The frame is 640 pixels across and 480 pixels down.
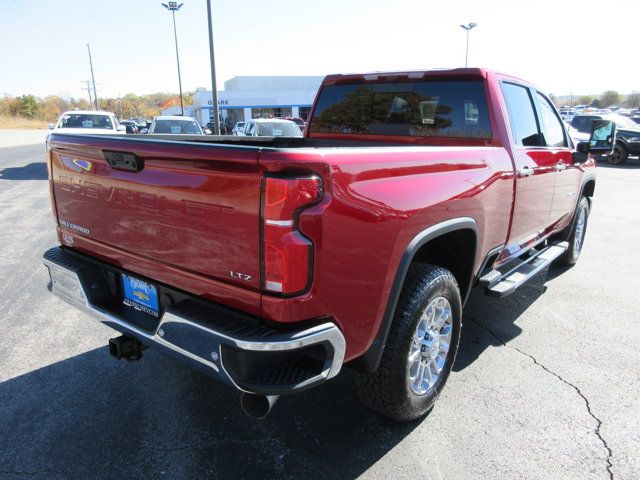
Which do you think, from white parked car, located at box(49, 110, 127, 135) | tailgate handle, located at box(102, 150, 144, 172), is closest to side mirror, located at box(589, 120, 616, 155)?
tailgate handle, located at box(102, 150, 144, 172)

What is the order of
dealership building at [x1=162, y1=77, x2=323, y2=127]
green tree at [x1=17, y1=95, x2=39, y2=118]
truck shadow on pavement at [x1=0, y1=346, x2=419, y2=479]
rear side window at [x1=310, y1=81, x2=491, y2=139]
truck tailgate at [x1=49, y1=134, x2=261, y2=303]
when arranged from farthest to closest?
green tree at [x1=17, y1=95, x2=39, y2=118] < dealership building at [x1=162, y1=77, x2=323, y2=127] < rear side window at [x1=310, y1=81, x2=491, y2=139] < truck shadow on pavement at [x1=0, y1=346, x2=419, y2=479] < truck tailgate at [x1=49, y1=134, x2=261, y2=303]

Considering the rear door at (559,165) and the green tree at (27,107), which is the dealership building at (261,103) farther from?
the rear door at (559,165)

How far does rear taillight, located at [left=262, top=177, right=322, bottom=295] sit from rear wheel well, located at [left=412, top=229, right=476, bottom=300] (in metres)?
1.27

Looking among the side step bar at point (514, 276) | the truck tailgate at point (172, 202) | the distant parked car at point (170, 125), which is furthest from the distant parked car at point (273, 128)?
the truck tailgate at point (172, 202)

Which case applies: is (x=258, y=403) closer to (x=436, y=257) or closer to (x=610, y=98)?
(x=436, y=257)

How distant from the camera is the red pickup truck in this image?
194 centimetres

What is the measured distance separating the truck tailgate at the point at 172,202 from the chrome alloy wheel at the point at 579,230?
16.7 feet

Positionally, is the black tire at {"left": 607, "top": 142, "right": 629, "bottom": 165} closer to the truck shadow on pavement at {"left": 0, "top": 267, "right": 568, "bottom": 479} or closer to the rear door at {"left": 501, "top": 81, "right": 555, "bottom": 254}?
the rear door at {"left": 501, "top": 81, "right": 555, "bottom": 254}

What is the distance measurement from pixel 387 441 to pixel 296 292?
131 cm

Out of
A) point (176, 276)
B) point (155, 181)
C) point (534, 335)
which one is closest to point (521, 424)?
point (534, 335)

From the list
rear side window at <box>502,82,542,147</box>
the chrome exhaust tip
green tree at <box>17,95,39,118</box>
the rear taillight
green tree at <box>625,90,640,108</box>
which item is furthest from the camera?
green tree at <box>625,90,640,108</box>

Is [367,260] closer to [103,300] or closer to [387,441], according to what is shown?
[387,441]

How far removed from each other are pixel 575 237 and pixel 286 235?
16.8ft

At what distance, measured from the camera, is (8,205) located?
941cm
